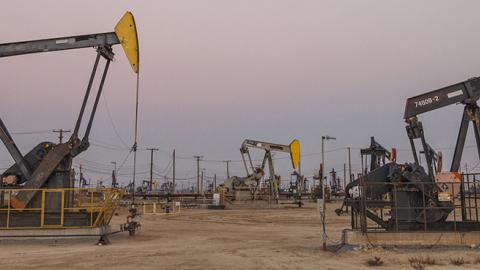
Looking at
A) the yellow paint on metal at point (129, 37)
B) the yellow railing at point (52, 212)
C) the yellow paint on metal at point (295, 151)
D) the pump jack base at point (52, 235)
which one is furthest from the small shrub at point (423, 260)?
the yellow paint on metal at point (295, 151)

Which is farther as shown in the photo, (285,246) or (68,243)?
(68,243)

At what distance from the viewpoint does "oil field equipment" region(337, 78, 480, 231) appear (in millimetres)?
12242

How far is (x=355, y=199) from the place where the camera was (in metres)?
12.7

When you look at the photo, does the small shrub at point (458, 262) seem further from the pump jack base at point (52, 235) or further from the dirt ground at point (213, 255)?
the pump jack base at point (52, 235)

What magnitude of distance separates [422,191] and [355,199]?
1653mm

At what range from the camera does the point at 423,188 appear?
12.0 m

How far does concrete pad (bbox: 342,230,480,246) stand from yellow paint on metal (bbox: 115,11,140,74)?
8.65 meters

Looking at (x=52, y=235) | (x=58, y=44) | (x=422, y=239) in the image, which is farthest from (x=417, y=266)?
(x=58, y=44)

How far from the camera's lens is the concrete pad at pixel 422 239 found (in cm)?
1170

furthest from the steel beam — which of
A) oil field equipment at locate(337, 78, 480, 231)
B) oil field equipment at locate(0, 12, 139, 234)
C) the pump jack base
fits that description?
oil field equipment at locate(337, 78, 480, 231)

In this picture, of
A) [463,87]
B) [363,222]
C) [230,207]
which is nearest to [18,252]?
[363,222]

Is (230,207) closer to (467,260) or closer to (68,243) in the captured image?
(68,243)

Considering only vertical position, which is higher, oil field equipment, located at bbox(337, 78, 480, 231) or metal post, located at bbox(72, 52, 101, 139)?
metal post, located at bbox(72, 52, 101, 139)

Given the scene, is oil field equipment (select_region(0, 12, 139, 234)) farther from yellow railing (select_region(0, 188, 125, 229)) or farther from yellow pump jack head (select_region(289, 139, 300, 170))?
yellow pump jack head (select_region(289, 139, 300, 170))
